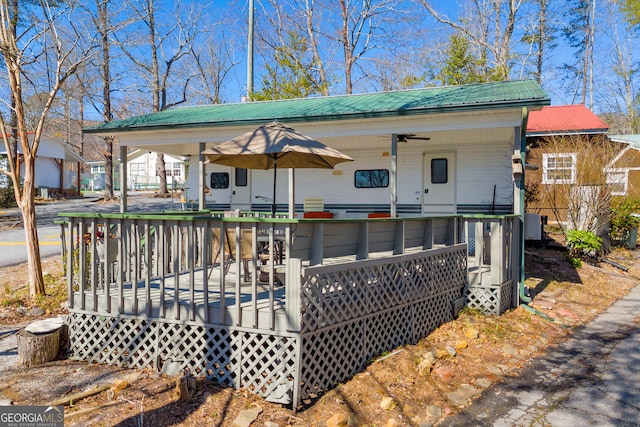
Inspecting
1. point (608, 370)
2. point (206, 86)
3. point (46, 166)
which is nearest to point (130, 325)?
point (608, 370)

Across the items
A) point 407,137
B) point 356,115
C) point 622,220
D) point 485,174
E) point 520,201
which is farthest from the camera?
point 622,220

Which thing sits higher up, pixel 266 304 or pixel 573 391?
pixel 266 304

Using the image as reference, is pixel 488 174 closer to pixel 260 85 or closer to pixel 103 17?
pixel 103 17

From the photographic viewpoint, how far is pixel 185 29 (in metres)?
20.2

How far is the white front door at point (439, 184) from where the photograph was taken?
10.7 metres

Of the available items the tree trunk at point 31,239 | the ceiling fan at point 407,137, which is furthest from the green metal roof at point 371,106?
the tree trunk at point 31,239

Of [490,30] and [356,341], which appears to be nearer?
[356,341]

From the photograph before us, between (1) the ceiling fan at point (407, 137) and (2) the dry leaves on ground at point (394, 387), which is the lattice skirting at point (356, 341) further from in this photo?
(1) the ceiling fan at point (407, 137)

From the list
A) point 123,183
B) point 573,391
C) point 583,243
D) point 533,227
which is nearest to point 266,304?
point 573,391

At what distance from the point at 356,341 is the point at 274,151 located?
2429mm

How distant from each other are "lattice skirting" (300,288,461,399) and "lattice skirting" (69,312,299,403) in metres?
0.21

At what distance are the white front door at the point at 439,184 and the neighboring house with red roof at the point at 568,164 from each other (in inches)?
88.6

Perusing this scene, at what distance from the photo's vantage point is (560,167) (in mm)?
12859

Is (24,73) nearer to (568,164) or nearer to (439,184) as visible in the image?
(439,184)
